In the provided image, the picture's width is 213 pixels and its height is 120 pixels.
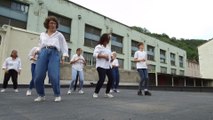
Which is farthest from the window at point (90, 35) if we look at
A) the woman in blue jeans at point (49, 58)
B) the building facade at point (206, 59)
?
the woman in blue jeans at point (49, 58)

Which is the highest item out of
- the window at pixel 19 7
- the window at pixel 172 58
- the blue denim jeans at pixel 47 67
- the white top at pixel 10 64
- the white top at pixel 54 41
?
the window at pixel 19 7

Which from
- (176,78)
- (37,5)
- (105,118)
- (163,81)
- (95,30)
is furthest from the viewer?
(176,78)

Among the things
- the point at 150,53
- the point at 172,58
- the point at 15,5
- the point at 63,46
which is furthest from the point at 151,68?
the point at 63,46

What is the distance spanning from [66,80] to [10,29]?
296 inches

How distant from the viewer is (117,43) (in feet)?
110

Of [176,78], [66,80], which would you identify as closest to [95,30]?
[66,80]

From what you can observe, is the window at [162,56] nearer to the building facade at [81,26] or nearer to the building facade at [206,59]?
the building facade at [81,26]

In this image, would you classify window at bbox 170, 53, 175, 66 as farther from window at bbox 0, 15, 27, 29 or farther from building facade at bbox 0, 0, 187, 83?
window at bbox 0, 15, 27, 29

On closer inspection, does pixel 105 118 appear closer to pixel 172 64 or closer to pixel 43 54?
pixel 43 54

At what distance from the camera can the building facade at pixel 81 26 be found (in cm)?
2205

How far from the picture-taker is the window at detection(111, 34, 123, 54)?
33.0 m

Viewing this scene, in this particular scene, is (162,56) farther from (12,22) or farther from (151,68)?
(12,22)

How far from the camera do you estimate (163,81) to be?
35.6m

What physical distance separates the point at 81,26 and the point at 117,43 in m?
7.80
